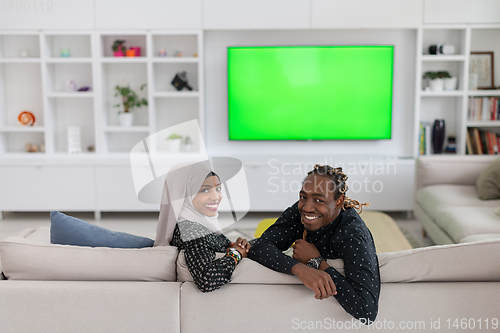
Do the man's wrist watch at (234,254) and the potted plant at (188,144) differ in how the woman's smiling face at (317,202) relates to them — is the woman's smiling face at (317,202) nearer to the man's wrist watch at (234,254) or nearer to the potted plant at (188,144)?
the man's wrist watch at (234,254)

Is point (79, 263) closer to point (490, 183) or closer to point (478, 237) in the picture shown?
point (478, 237)

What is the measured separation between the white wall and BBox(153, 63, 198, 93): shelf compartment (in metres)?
0.14

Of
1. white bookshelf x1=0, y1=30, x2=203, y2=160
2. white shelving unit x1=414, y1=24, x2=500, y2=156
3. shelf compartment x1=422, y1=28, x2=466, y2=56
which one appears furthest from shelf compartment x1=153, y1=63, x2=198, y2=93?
shelf compartment x1=422, y1=28, x2=466, y2=56

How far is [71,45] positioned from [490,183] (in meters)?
3.84

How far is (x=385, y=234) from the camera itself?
2842 millimetres

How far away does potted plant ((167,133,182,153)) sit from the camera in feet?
14.3

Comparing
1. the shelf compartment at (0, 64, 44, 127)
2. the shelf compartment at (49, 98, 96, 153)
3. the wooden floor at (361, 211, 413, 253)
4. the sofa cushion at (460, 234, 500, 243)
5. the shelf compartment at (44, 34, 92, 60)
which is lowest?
the wooden floor at (361, 211, 413, 253)

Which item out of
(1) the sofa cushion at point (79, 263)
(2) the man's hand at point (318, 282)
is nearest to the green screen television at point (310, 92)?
(1) the sofa cushion at point (79, 263)

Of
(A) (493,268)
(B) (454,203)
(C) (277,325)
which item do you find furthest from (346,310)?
(B) (454,203)

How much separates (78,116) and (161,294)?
3554 mm

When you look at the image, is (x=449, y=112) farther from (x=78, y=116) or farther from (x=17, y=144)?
(x=17, y=144)

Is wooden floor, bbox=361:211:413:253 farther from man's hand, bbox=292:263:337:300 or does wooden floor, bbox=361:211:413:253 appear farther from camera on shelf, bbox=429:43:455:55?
camera on shelf, bbox=429:43:455:55

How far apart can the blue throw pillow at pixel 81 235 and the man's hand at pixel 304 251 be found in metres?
0.56

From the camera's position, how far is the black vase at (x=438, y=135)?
14.1ft
